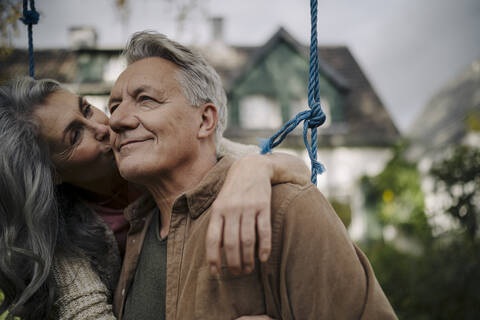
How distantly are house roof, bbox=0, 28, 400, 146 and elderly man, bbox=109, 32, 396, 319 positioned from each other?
13997 mm

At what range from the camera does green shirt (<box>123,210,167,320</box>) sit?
73.5 inches

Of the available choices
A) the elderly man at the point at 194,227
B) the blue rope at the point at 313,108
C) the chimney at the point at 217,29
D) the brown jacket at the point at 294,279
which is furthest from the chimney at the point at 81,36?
the brown jacket at the point at 294,279

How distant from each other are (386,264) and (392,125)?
9.53 meters

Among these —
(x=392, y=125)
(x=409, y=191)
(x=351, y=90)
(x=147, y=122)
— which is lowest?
(x=409, y=191)

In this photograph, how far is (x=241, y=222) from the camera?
141 cm

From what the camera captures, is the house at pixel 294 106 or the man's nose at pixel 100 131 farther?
the house at pixel 294 106

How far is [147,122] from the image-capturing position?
78.9 inches

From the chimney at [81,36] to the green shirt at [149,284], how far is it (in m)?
Answer: 18.1

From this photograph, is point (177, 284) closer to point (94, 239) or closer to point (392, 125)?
point (94, 239)

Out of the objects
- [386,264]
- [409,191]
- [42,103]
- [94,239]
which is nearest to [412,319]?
[386,264]

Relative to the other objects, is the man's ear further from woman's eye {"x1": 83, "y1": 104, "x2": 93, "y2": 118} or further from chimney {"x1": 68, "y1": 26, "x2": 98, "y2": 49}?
chimney {"x1": 68, "y1": 26, "x2": 98, "y2": 49}

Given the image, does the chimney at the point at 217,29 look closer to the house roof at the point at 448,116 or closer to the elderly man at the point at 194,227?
the house roof at the point at 448,116

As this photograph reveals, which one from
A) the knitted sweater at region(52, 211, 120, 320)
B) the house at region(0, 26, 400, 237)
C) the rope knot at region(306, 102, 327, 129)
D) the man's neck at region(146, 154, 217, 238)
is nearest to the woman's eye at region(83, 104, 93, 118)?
the man's neck at region(146, 154, 217, 238)

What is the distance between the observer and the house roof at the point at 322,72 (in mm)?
16344
